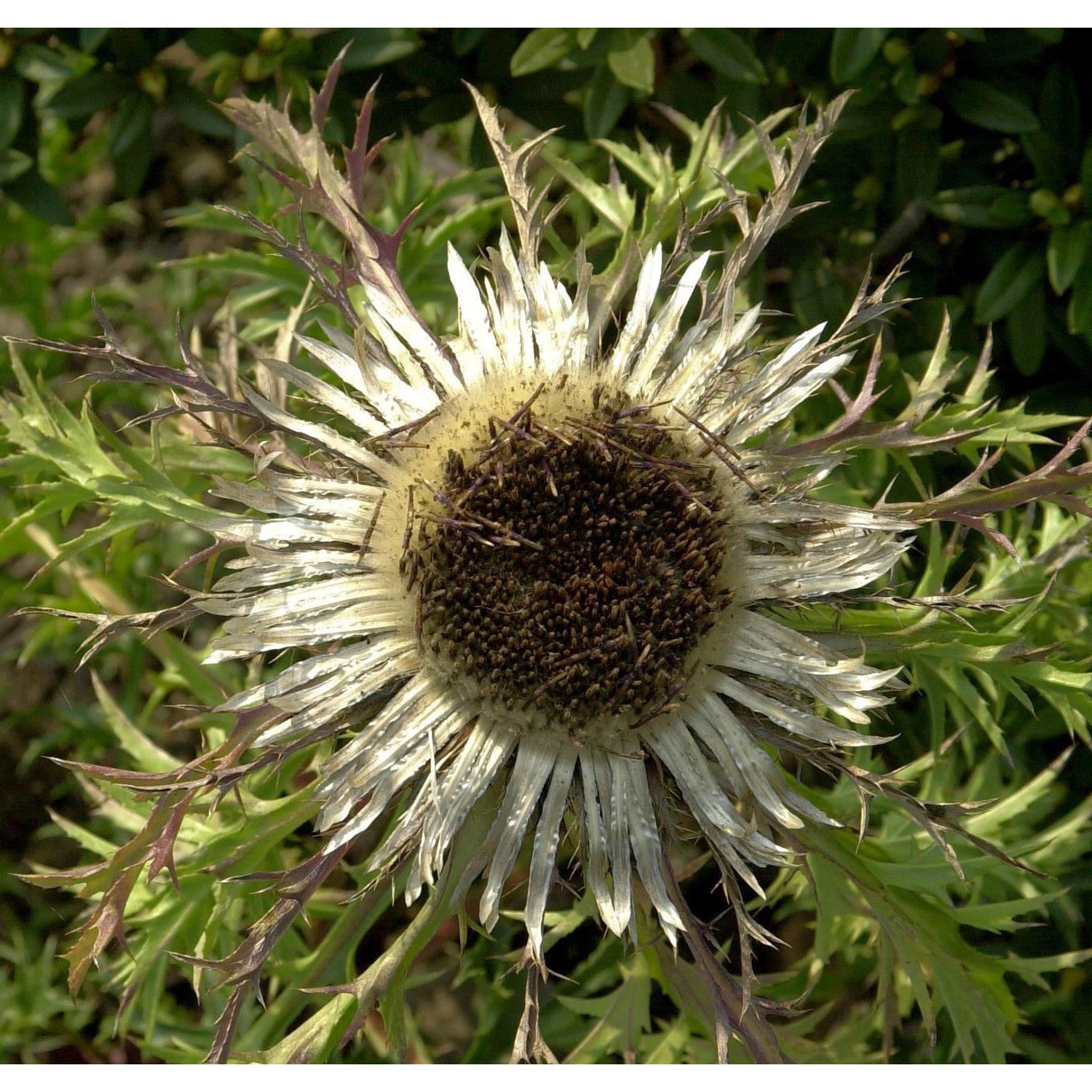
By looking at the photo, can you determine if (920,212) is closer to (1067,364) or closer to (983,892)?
(1067,364)

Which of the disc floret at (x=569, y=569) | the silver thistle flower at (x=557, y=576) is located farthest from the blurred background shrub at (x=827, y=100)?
the disc floret at (x=569, y=569)

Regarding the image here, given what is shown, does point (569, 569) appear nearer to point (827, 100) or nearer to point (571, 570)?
point (571, 570)

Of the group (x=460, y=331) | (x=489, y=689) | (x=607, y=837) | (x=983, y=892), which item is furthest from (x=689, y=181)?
(x=983, y=892)

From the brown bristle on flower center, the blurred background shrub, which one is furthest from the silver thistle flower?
the blurred background shrub

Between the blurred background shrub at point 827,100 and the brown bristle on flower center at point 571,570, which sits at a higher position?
the blurred background shrub at point 827,100

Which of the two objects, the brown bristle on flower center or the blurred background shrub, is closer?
the brown bristle on flower center

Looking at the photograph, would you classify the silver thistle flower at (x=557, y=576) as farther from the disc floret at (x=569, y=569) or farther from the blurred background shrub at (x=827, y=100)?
the blurred background shrub at (x=827, y=100)

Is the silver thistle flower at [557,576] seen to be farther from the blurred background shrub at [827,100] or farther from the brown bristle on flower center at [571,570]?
the blurred background shrub at [827,100]

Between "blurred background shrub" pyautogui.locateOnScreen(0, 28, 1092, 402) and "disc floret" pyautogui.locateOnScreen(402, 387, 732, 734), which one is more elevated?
"blurred background shrub" pyautogui.locateOnScreen(0, 28, 1092, 402)

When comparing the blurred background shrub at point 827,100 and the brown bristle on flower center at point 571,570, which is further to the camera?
the blurred background shrub at point 827,100

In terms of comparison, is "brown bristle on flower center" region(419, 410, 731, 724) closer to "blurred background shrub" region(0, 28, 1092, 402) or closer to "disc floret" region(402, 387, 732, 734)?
"disc floret" region(402, 387, 732, 734)
